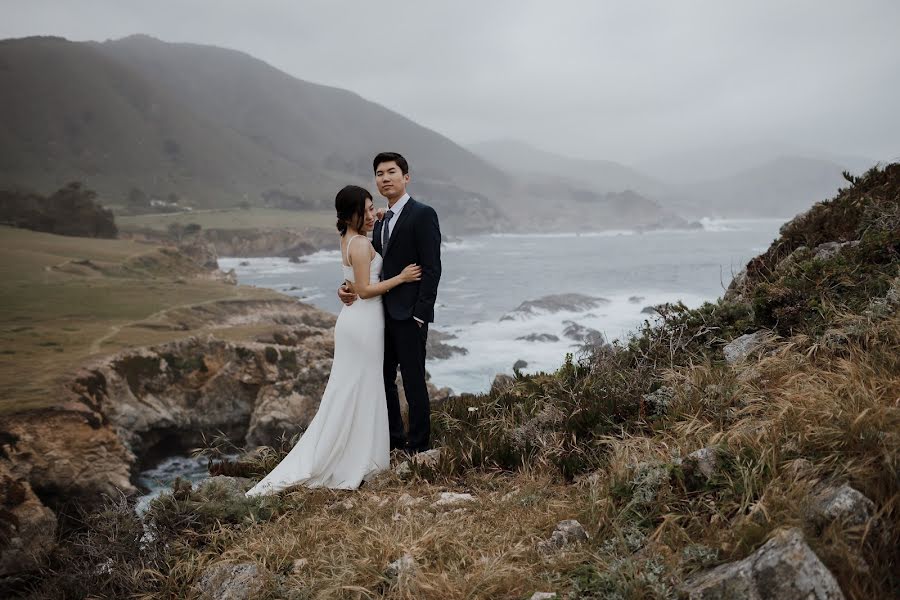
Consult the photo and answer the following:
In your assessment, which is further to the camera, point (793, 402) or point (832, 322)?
point (832, 322)

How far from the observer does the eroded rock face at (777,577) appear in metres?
2.26

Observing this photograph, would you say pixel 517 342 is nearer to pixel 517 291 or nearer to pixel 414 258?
pixel 517 291

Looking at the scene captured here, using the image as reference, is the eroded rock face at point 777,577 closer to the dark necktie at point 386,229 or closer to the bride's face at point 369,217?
the dark necktie at point 386,229

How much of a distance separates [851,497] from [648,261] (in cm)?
9044

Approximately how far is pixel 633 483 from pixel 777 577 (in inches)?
47.7

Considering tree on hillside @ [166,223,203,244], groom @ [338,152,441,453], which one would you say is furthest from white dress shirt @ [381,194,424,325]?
tree on hillside @ [166,223,203,244]

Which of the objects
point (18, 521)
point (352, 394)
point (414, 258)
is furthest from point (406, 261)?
point (18, 521)

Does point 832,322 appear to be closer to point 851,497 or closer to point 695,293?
point 851,497

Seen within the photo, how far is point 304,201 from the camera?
14450cm

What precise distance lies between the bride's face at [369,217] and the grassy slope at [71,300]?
16342 mm

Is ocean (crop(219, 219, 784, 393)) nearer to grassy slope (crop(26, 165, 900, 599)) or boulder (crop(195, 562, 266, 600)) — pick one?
grassy slope (crop(26, 165, 900, 599))

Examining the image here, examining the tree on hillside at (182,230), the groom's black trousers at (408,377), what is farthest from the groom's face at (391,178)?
the tree on hillside at (182,230)

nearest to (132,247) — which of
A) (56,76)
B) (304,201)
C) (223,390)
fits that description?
(223,390)

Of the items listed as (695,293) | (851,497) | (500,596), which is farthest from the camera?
(695,293)
